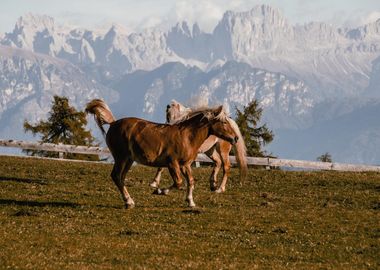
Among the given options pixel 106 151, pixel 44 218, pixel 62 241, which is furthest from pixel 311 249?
pixel 106 151

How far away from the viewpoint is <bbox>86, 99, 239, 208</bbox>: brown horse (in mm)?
21312

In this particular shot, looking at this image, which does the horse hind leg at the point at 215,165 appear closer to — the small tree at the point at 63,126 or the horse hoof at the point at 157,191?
the horse hoof at the point at 157,191

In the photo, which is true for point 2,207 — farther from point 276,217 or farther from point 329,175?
point 329,175

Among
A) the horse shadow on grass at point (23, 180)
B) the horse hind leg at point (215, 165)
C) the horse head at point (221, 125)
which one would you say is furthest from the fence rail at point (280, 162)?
the horse head at point (221, 125)

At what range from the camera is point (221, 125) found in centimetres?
2272

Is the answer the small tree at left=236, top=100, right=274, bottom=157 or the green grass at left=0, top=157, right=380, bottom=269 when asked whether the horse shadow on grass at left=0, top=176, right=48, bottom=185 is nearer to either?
the green grass at left=0, top=157, right=380, bottom=269

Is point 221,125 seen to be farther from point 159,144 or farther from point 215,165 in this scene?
point 215,165

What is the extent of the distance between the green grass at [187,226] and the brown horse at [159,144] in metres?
1.25

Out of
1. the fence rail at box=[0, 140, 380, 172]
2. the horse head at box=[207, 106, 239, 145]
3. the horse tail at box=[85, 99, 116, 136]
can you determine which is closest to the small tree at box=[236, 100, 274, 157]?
the fence rail at box=[0, 140, 380, 172]

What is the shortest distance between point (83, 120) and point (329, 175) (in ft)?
133

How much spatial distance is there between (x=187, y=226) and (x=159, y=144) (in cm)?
322

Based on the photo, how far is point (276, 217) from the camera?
21359 mm

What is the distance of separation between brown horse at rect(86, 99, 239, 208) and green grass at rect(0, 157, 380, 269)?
125 centimetres

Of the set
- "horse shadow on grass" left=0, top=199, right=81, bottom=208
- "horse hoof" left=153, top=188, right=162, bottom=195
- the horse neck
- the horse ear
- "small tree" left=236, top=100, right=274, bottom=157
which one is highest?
"small tree" left=236, top=100, right=274, bottom=157
